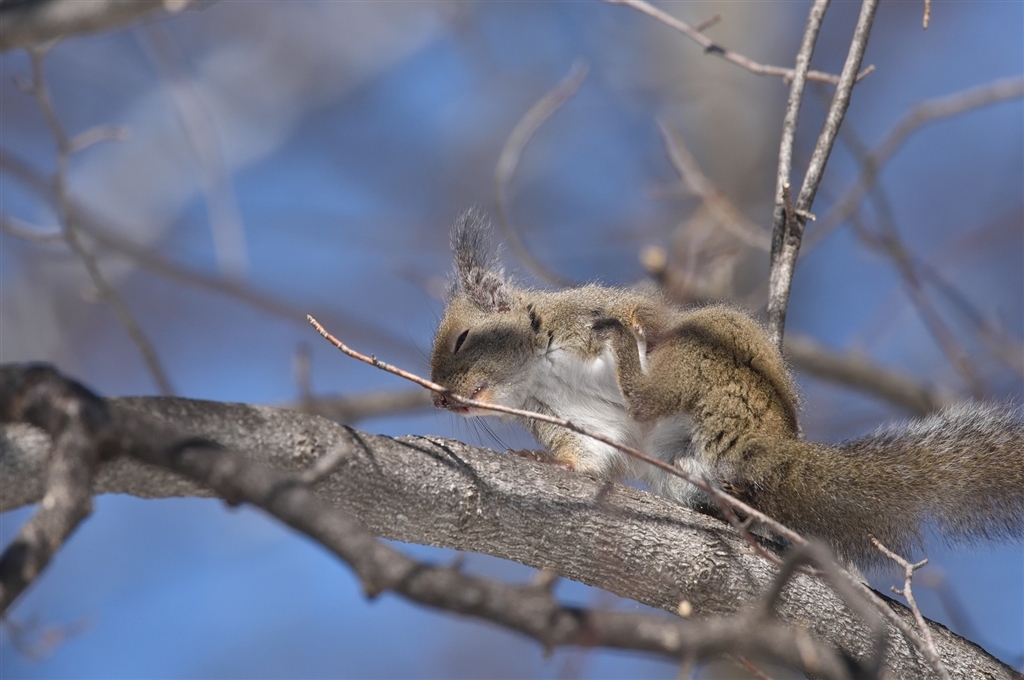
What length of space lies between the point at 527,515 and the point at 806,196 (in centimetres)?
161

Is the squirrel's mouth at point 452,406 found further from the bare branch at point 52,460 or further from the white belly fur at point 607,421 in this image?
the bare branch at point 52,460

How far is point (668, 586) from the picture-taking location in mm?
2441

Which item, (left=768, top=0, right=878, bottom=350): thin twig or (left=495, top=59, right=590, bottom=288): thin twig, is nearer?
(left=768, top=0, right=878, bottom=350): thin twig

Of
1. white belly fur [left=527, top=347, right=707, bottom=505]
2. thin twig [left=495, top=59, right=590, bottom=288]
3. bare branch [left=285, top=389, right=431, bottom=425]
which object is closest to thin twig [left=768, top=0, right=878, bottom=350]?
white belly fur [left=527, top=347, right=707, bottom=505]

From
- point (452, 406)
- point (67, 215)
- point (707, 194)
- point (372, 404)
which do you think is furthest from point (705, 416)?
point (372, 404)

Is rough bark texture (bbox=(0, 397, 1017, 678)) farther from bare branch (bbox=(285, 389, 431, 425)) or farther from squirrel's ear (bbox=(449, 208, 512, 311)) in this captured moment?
bare branch (bbox=(285, 389, 431, 425))

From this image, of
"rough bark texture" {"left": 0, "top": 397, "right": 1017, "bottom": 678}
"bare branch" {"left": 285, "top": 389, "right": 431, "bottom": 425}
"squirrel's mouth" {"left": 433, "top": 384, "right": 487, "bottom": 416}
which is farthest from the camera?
"bare branch" {"left": 285, "top": 389, "right": 431, "bottom": 425}

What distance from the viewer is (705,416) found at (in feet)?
9.75

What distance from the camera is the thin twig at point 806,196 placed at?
3.20m

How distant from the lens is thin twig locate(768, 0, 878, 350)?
320 centimetres

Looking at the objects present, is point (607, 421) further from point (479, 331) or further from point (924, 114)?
point (924, 114)

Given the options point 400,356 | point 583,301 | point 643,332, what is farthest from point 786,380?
point 400,356

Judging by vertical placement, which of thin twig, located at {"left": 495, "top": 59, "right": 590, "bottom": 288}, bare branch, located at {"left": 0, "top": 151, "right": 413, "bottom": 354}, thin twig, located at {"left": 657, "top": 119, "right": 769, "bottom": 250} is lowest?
bare branch, located at {"left": 0, "top": 151, "right": 413, "bottom": 354}

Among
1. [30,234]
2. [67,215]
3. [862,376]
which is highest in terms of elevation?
[862,376]
